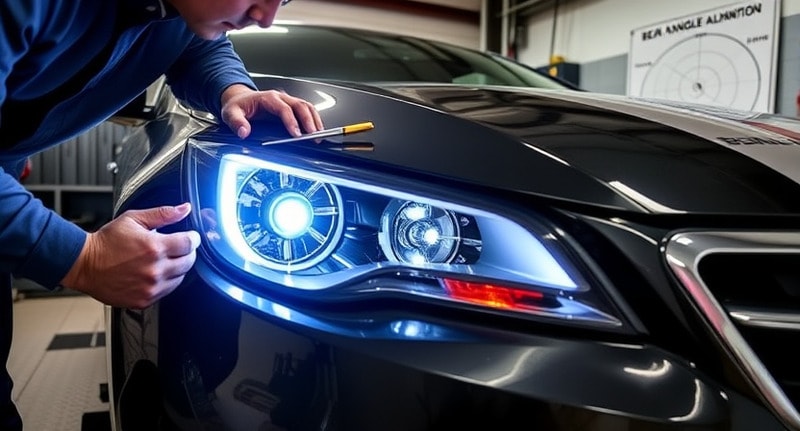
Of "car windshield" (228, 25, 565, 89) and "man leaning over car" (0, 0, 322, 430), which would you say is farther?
"car windshield" (228, 25, 565, 89)

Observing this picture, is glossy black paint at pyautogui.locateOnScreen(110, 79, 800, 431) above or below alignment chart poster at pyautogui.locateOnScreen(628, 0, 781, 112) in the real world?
below

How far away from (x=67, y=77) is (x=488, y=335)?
0.66 m

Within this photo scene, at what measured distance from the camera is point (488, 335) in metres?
0.61

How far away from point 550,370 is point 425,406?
12 cm

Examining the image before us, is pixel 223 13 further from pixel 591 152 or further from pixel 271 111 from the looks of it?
pixel 591 152

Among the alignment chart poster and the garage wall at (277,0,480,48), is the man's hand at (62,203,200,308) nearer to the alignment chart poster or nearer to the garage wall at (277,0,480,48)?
the alignment chart poster

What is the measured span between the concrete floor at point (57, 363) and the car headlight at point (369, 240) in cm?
130

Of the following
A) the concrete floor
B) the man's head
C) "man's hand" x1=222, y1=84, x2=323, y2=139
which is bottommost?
the concrete floor

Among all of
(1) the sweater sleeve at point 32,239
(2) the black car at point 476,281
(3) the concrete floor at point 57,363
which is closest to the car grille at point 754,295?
(2) the black car at point 476,281

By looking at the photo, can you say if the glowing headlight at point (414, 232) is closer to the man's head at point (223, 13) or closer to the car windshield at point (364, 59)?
the man's head at point (223, 13)

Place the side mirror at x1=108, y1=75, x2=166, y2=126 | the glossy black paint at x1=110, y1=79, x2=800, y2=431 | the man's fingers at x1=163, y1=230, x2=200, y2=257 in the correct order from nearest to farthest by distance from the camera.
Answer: the glossy black paint at x1=110, y1=79, x2=800, y2=431
the man's fingers at x1=163, y1=230, x2=200, y2=257
the side mirror at x1=108, y1=75, x2=166, y2=126

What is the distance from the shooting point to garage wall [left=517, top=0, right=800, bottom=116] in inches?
139

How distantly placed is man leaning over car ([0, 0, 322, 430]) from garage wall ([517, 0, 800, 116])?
3540 millimetres

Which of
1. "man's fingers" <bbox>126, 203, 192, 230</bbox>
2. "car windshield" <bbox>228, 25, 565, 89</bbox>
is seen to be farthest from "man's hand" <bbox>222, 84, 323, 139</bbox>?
"car windshield" <bbox>228, 25, 565, 89</bbox>
